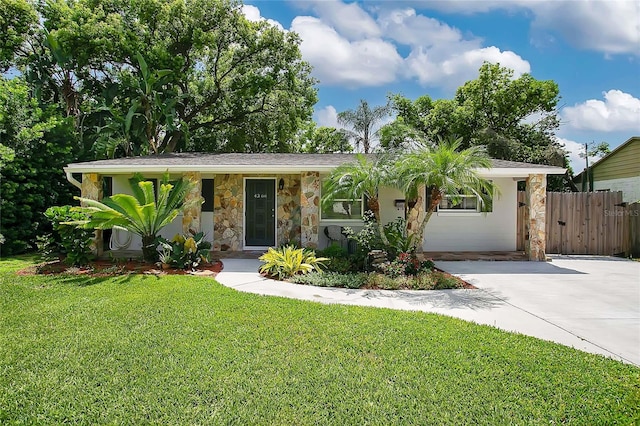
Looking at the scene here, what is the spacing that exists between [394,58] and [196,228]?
30.2 feet

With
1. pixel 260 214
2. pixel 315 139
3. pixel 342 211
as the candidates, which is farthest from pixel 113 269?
pixel 315 139

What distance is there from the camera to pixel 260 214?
472 inches

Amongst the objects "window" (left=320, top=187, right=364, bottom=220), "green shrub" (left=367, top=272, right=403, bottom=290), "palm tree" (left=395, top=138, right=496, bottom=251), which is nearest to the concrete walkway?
"green shrub" (left=367, top=272, right=403, bottom=290)

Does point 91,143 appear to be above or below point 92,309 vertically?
above

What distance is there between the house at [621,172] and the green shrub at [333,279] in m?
14.4

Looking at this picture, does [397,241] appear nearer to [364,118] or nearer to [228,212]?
[228,212]

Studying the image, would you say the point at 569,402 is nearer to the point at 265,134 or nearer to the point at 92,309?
the point at 92,309

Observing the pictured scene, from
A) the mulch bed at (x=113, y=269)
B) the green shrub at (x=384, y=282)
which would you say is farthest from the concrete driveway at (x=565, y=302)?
the mulch bed at (x=113, y=269)

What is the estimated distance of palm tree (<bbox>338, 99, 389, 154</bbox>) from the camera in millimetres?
21703

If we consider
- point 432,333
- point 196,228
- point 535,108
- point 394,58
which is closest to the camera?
point 432,333

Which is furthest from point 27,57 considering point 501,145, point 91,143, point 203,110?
point 501,145

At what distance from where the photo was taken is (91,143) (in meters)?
15.5

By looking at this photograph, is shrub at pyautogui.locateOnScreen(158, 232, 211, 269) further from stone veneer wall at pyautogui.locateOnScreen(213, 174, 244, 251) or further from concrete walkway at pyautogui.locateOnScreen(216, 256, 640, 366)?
stone veneer wall at pyautogui.locateOnScreen(213, 174, 244, 251)

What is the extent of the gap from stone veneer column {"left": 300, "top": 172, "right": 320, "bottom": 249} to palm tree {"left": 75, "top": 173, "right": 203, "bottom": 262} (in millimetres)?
2919
